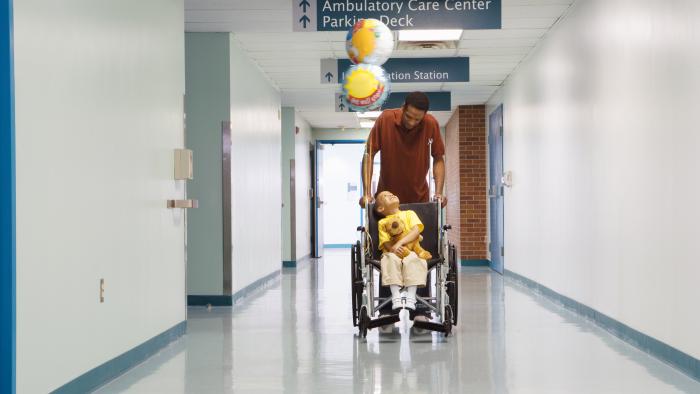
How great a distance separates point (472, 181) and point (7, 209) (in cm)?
1078

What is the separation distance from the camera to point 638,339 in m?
5.16

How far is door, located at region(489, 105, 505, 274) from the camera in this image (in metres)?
11.5

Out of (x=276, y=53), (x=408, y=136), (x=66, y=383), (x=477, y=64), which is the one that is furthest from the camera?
(x=477, y=64)

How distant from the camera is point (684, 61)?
434 centimetres

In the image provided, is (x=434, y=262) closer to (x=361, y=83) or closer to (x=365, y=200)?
(x=365, y=200)

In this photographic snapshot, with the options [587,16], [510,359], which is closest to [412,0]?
[587,16]

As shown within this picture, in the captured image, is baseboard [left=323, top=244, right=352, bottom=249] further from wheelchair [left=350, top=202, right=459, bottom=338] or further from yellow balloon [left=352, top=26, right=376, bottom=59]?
wheelchair [left=350, top=202, right=459, bottom=338]

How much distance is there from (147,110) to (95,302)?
1.45 metres

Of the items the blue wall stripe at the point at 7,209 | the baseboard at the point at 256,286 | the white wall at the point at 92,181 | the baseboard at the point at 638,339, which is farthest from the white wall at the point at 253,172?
the blue wall stripe at the point at 7,209

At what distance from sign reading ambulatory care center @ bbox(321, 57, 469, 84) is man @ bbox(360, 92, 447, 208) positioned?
2.90 metres

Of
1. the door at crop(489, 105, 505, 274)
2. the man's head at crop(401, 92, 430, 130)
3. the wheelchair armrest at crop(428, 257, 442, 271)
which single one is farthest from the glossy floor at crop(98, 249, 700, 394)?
the door at crop(489, 105, 505, 274)

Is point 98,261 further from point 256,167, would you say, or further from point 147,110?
point 256,167

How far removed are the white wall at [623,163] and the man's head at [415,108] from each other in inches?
51.6

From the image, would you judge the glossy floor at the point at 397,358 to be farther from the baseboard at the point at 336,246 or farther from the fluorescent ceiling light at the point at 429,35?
the baseboard at the point at 336,246
